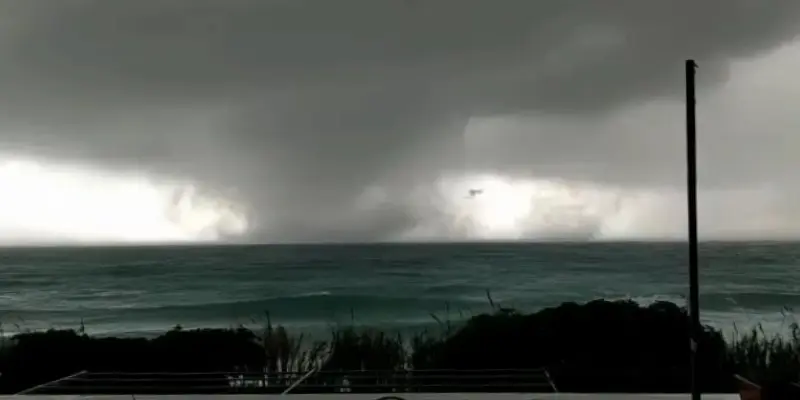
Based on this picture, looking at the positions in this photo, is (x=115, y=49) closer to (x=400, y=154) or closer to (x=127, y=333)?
(x=400, y=154)

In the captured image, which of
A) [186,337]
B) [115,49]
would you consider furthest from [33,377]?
[115,49]

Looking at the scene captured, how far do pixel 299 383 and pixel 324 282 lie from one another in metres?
9.07

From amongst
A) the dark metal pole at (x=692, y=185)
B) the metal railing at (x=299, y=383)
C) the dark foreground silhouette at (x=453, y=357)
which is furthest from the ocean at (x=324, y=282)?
the dark metal pole at (x=692, y=185)

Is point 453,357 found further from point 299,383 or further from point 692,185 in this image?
point 692,185

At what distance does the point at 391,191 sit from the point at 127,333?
5589 mm

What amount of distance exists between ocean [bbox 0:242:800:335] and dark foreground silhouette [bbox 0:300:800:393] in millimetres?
4480

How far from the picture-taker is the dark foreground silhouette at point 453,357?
9.50 feet

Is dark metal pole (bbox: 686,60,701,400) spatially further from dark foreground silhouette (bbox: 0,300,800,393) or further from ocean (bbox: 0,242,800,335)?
ocean (bbox: 0,242,800,335)

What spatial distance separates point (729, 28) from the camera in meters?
3.48

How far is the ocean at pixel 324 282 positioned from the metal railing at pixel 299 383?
5.62 metres

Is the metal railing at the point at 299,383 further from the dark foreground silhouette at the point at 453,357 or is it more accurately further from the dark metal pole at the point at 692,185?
the dark metal pole at the point at 692,185

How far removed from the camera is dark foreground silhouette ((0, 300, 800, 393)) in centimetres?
290

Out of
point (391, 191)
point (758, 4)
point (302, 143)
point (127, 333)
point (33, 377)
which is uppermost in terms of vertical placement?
point (758, 4)

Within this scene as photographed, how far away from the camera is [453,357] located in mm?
3916
